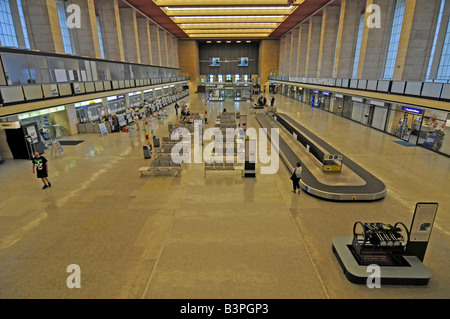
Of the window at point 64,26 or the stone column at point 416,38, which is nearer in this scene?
the stone column at point 416,38

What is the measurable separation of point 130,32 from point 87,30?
1281cm

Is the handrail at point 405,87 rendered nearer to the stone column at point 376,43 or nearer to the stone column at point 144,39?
the stone column at point 376,43

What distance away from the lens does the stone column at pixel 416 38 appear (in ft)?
55.9

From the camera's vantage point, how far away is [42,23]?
1806cm

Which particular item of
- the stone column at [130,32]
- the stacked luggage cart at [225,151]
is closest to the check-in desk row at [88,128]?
the stacked luggage cart at [225,151]

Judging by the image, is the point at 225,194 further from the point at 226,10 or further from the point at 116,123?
the point at 226,10

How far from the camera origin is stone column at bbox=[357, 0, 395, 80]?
917 inches

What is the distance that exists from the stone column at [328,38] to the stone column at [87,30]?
98.0ft

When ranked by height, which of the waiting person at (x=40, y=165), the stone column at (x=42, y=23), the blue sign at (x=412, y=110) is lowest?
the waiting person at (x=40, y=165)

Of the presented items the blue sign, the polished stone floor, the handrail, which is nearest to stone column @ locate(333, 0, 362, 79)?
the handrail

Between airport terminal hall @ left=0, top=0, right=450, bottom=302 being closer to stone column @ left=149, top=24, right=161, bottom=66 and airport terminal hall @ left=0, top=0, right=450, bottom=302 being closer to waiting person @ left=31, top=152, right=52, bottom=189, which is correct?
waiting person @ left=31, top=152, right=52, bottom=189
